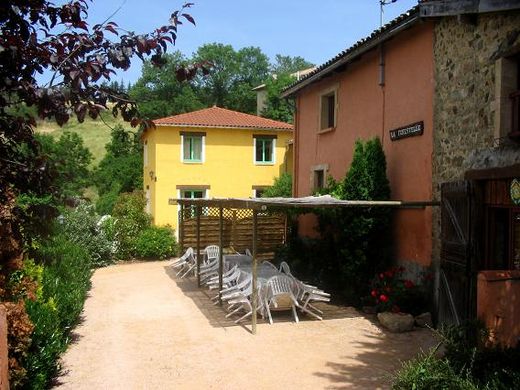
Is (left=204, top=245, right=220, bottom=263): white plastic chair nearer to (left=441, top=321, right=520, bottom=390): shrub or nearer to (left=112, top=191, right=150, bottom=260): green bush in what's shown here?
(left=112, top=191, right=150, bottom=260): green bush

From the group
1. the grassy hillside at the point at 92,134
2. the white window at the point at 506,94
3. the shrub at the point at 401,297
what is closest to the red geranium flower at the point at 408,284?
the shrub at the point at 401,297

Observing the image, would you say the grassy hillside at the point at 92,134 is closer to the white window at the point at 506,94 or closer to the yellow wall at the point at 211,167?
the yellow wall at the point at 211,167

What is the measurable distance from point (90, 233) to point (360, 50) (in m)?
10.5

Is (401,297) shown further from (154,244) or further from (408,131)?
(154,244)

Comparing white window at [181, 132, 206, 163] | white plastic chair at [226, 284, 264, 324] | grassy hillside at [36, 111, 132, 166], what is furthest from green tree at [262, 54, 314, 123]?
white plastic chair at [226, 284, 264, 324]

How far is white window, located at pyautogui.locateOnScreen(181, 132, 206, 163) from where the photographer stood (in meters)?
21.1

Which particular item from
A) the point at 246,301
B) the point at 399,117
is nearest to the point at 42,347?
the point at 246,301

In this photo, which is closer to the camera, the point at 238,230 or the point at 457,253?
the point at 457,253

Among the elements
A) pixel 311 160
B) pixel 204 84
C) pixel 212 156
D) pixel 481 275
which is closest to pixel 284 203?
pixel 481 275

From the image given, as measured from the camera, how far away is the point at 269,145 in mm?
22547

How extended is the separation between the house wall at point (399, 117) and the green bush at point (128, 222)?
801 centimetres

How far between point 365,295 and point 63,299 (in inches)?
225

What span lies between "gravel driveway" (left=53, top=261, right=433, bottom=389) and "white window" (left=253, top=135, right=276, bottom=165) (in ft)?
40.2

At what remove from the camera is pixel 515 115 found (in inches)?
275
